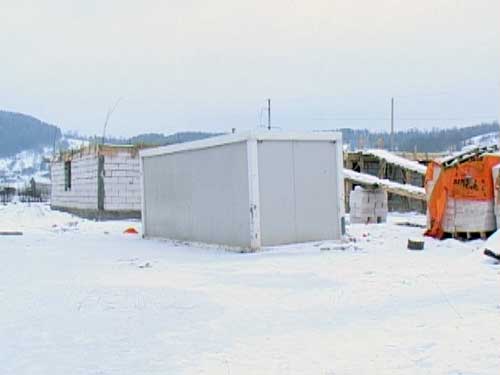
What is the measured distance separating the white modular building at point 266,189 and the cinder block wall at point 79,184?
31.2ft

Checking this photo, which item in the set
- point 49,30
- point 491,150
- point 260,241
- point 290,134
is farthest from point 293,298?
point 49,30

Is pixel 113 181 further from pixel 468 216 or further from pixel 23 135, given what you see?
pixel 23 135

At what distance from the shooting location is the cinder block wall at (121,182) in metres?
22.1

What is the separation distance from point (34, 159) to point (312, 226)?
94.9 m

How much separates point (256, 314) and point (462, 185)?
7672 mm

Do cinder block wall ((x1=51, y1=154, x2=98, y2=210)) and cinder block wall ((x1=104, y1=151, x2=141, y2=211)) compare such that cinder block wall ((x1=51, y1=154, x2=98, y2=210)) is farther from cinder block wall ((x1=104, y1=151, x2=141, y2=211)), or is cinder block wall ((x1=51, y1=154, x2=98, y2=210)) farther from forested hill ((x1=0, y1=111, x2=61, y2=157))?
forested hill ((x1=0, y1=111, x2=61, y2=157))

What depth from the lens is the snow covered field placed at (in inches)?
187

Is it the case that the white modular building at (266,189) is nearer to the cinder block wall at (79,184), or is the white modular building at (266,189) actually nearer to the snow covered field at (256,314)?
the snow covered field at (256,314)

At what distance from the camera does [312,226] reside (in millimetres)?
12586

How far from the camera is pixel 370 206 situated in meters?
20.3

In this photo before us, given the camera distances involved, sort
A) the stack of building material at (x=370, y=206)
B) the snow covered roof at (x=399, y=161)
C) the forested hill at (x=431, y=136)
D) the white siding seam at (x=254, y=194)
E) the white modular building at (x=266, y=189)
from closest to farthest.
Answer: the white siding seam at (x=254, y=194)
the white modular building at (x=266, y=189)
the stack of building material at (x=370, y=206)
the snow covered roof at (x=399, y=161)
the forested hill at (x=431, y=136)

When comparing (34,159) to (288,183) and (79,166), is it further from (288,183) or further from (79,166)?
(288,183)

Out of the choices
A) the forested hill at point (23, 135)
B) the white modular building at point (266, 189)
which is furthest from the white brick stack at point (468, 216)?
the forested hill at point (23, 135)

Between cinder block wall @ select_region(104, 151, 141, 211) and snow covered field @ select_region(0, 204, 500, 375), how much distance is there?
10801 millimetres
